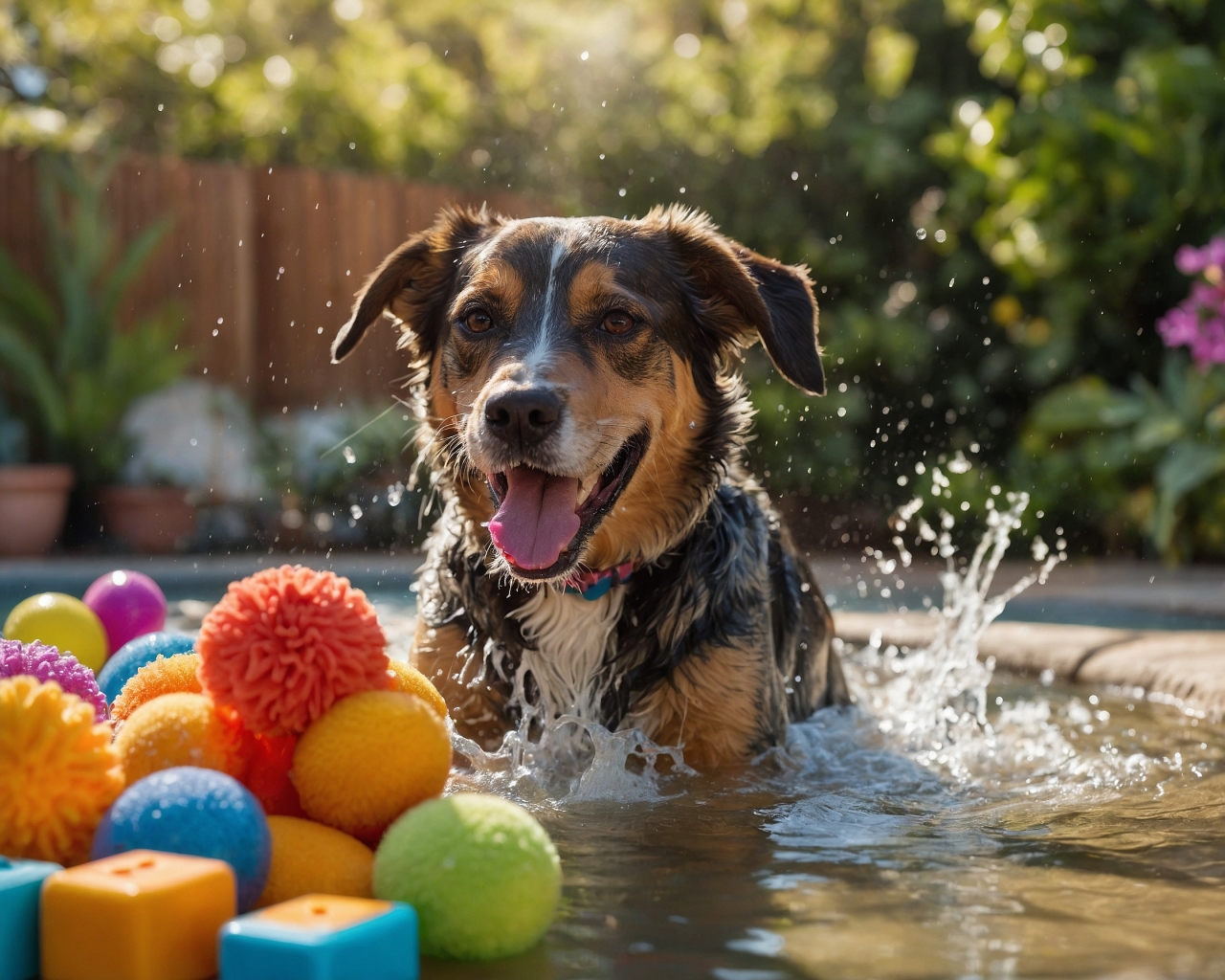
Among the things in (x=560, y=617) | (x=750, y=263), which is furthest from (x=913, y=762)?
(x=750, y=263)

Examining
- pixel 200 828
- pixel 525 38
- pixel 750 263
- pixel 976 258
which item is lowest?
pixel 200 828

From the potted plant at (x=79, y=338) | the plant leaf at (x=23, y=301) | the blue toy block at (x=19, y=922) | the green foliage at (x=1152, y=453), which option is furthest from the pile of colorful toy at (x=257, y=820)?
the plant leaf at (x=23, y=301)

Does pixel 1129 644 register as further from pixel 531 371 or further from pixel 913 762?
pixel 531 371

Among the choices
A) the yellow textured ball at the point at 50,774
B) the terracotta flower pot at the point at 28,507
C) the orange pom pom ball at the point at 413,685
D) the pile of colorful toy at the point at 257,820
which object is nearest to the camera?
the pile of colorful toy at the point at 257,820

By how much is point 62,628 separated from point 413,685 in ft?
5.55

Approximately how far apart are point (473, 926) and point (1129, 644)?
12.8 ft

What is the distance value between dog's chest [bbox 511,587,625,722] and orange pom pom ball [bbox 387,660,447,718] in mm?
757

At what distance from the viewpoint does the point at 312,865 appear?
6.97 ft

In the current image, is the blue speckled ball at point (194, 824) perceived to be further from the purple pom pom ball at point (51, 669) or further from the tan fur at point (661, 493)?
the tan fur at point (661, 493)

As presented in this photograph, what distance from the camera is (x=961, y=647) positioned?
5.09 meters

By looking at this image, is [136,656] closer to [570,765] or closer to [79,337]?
[570,765]

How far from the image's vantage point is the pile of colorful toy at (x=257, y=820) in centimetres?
180

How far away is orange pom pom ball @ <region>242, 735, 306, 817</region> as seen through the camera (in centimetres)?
234

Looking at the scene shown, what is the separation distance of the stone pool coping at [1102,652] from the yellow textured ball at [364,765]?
3077mm
